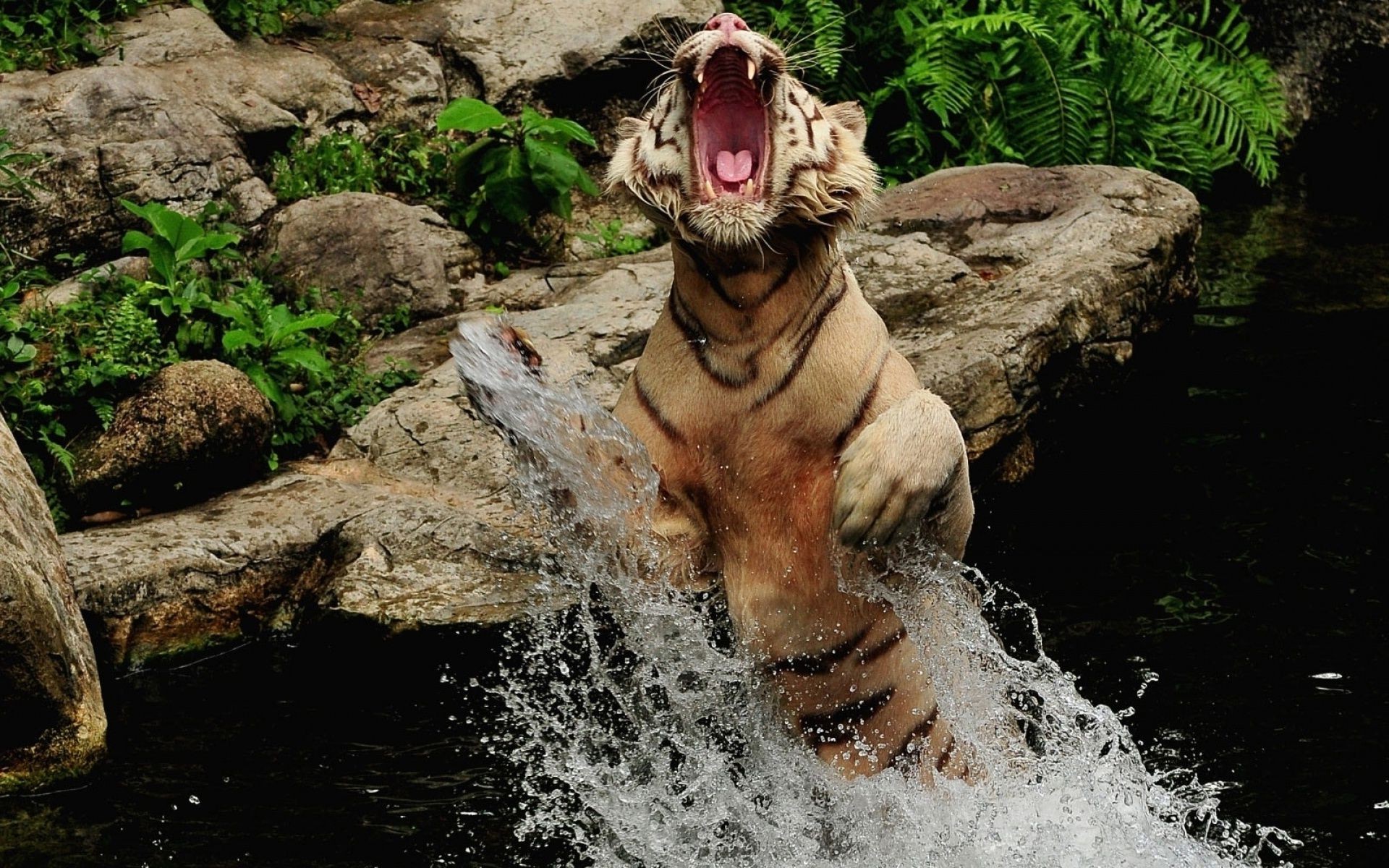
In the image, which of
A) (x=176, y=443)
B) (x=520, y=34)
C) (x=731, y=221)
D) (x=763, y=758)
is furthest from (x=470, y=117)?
(x=763, y=758)

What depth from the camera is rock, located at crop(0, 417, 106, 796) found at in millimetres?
3939

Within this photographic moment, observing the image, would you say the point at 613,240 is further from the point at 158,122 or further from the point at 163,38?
the point at 163,38

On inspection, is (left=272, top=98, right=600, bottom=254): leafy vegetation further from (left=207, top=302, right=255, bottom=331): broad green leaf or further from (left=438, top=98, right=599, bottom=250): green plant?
(left=207, top=302, right=255, bottom=331): broad green leaf

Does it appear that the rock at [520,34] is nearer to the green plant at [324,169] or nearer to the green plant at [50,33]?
the green plant at [324,169]

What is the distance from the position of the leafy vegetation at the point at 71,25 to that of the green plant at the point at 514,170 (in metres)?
1.51

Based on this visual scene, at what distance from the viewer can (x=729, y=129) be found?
10.7 feet

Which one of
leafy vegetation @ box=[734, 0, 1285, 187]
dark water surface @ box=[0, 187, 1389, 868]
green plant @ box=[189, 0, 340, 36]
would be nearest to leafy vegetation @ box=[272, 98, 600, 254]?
green plant @ box=[189, 0, 340, 36]

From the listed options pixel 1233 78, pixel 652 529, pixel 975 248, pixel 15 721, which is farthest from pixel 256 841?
pixel 1233 78

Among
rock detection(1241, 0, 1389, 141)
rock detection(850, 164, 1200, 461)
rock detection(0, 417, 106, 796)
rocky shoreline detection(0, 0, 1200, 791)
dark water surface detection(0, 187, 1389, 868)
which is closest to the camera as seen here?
dark water surface detection(0, 187, 1389, 868)

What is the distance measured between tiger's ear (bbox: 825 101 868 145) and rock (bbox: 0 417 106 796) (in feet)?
7.93

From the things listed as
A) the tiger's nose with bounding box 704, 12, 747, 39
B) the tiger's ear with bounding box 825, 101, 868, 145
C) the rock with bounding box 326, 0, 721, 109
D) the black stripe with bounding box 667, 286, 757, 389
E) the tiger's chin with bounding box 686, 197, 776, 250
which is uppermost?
the tiger's nose with bounding box 704, 12, 747, 39

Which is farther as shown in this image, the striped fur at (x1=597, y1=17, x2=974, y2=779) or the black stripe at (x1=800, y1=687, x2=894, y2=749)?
the black stripe at (x1=800, y1=687, x2=894, y2=749)

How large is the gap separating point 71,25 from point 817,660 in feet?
19.3

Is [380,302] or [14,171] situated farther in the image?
[380,302]
